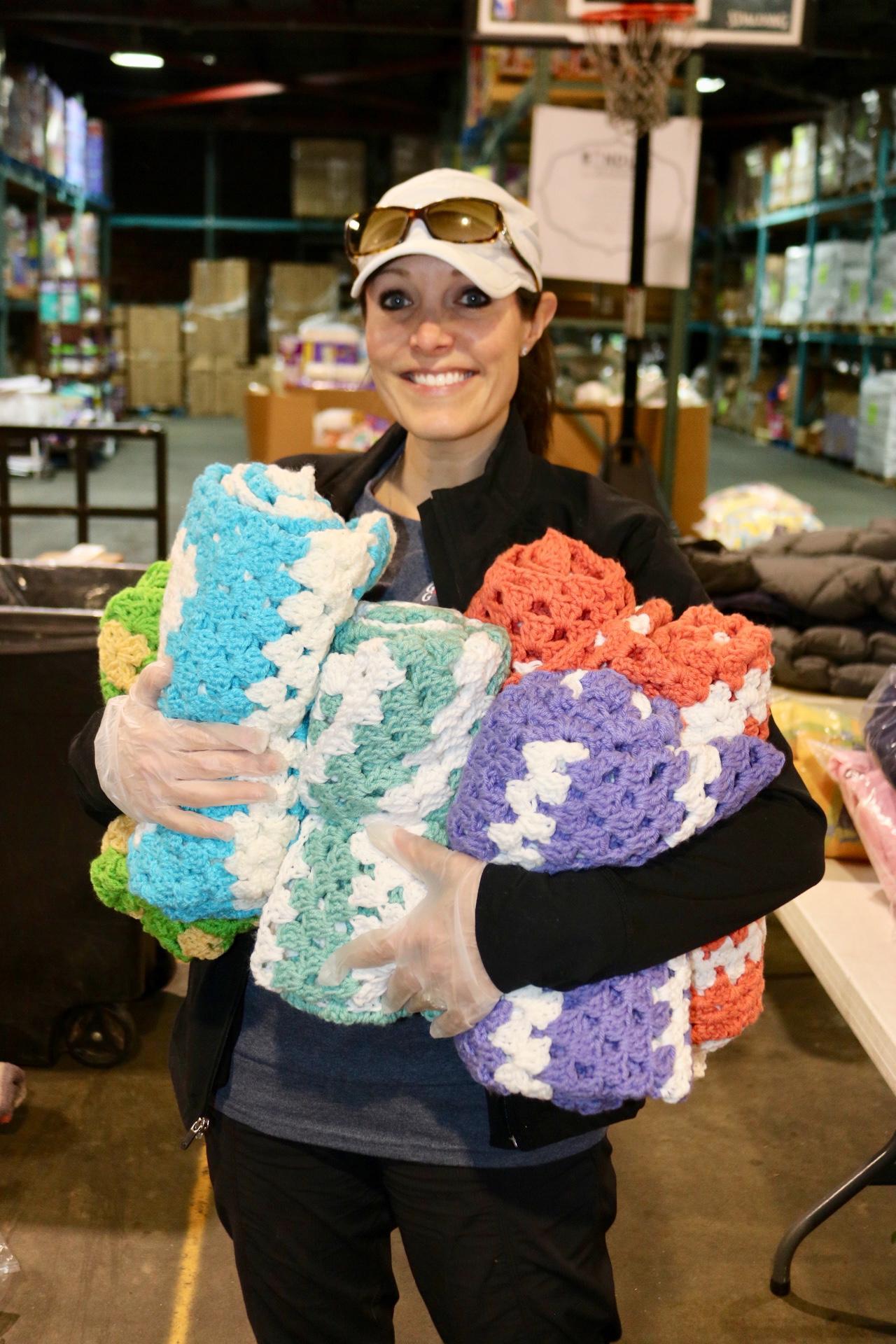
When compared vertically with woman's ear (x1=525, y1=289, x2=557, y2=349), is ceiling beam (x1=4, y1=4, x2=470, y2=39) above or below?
above

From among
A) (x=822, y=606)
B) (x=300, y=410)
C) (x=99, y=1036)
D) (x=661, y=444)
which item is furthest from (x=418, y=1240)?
(x=661, y=444)

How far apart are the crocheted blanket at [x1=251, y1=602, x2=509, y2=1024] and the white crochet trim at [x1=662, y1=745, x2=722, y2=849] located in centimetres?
17

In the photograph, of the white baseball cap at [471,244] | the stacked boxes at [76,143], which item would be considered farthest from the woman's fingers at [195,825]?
the stacked boxes at [76,143]

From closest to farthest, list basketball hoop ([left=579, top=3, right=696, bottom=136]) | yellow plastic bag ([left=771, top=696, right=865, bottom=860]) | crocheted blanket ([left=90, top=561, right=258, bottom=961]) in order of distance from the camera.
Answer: crocheted blanket ([left=90, top=561, right=258, bottom=961]), yellow plastic bag ([left=771, top=696, right=865, bottom=860]), basketball hoop ([left=579, top=3, right=696, bottom=136])

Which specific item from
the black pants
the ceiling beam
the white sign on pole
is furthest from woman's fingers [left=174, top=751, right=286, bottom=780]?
the ceiling beam

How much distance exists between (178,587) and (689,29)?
14.4ft

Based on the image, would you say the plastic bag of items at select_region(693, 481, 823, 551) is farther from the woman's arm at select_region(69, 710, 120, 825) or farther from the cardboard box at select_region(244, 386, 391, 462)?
the woman's arm at select_region(69, 710, 120, 825)

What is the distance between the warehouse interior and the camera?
7.45 ft

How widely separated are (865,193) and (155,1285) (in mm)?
9514

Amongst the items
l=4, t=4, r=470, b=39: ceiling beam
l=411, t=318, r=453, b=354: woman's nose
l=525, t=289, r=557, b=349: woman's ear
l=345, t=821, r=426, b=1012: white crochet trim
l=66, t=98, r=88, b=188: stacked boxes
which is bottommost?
l=345, t=821, r=426, b=1012: white crochet trim

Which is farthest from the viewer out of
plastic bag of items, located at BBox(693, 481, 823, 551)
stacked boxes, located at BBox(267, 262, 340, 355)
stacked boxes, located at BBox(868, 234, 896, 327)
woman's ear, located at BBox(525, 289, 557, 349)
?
stacked boxes, located at BBox(267, 262, 340, 355)

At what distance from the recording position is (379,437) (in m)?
2.05

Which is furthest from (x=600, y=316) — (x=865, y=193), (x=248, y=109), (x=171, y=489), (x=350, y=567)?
(x=248, y=109)

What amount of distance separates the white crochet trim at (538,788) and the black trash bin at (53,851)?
1.63m
